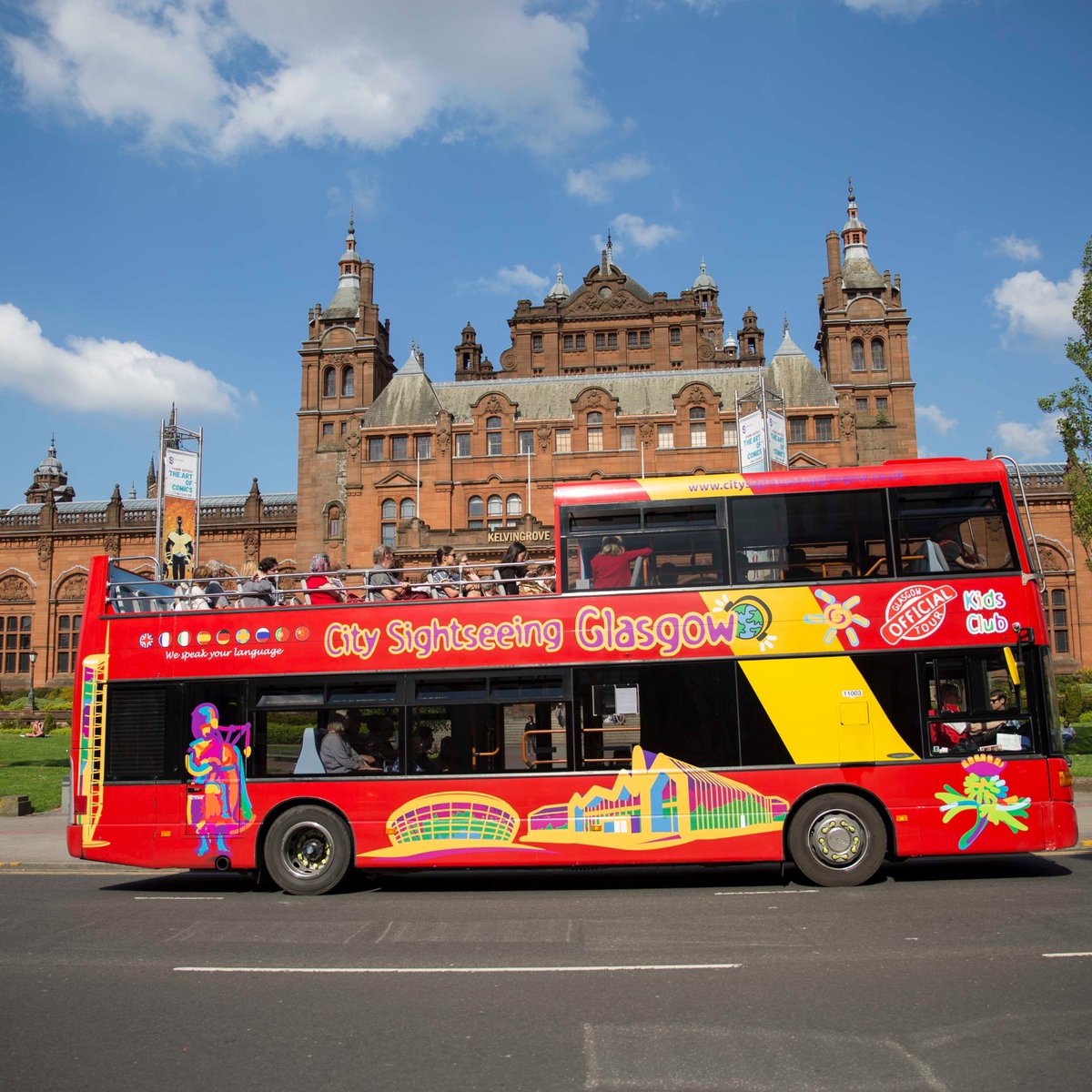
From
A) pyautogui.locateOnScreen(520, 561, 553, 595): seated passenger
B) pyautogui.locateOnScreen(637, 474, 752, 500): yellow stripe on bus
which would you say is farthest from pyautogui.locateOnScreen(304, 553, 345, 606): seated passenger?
pyautogui.locateOnScreen(637, 474, 752, 500): yellow stripe on bus

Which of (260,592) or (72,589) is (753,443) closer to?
(260,592)

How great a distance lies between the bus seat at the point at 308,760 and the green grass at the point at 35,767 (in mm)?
11551

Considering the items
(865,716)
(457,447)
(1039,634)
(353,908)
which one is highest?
(457,447)

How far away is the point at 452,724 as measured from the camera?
38.2 ft

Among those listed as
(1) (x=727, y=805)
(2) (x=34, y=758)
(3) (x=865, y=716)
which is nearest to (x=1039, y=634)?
(3) (x=865, y=716)

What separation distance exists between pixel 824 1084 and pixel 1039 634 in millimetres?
7287

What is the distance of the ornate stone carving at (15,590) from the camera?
208 feet

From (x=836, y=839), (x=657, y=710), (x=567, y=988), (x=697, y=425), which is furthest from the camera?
(x=697, y=425)

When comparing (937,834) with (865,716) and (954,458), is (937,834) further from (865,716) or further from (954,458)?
(954,458)

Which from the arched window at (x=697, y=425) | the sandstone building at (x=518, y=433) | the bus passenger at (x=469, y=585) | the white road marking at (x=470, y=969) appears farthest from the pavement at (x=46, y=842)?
the arched window at (x=697, y=425)

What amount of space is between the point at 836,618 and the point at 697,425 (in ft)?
141

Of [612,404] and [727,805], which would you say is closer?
[727,805]

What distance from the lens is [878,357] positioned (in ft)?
189

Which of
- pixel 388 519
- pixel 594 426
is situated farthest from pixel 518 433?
pixel 388 519
